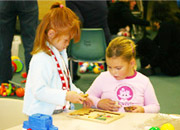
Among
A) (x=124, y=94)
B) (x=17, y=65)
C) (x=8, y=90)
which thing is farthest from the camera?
(x=17, y=65)

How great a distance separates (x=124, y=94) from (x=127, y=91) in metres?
0.03

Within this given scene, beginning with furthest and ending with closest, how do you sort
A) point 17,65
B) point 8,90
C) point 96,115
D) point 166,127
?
point 17,65 < point 8,90 < point 96,115 < point 166,127

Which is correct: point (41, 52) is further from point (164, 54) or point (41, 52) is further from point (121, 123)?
point (164, 54)

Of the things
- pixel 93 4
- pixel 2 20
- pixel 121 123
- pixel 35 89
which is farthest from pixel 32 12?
pixel 121 123

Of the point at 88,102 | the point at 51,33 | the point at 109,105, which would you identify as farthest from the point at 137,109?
the point at 51,33

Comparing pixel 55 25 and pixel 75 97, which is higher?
pixel 55 25

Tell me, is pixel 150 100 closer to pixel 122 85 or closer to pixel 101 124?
pixel 122 85

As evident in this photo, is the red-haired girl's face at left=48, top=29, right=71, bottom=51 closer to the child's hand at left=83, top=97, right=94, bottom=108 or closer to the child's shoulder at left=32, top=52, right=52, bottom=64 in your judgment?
the child's shoulder at left=32, top=52, right=52, bottom=64

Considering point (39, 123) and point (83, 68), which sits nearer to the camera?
point (39, 123)

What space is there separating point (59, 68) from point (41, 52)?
130 millimetres

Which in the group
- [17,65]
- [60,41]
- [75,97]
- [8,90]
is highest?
[60,41]

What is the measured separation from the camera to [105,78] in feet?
6.05

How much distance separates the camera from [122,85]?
1785mm

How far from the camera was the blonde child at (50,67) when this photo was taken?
1.44 meters
